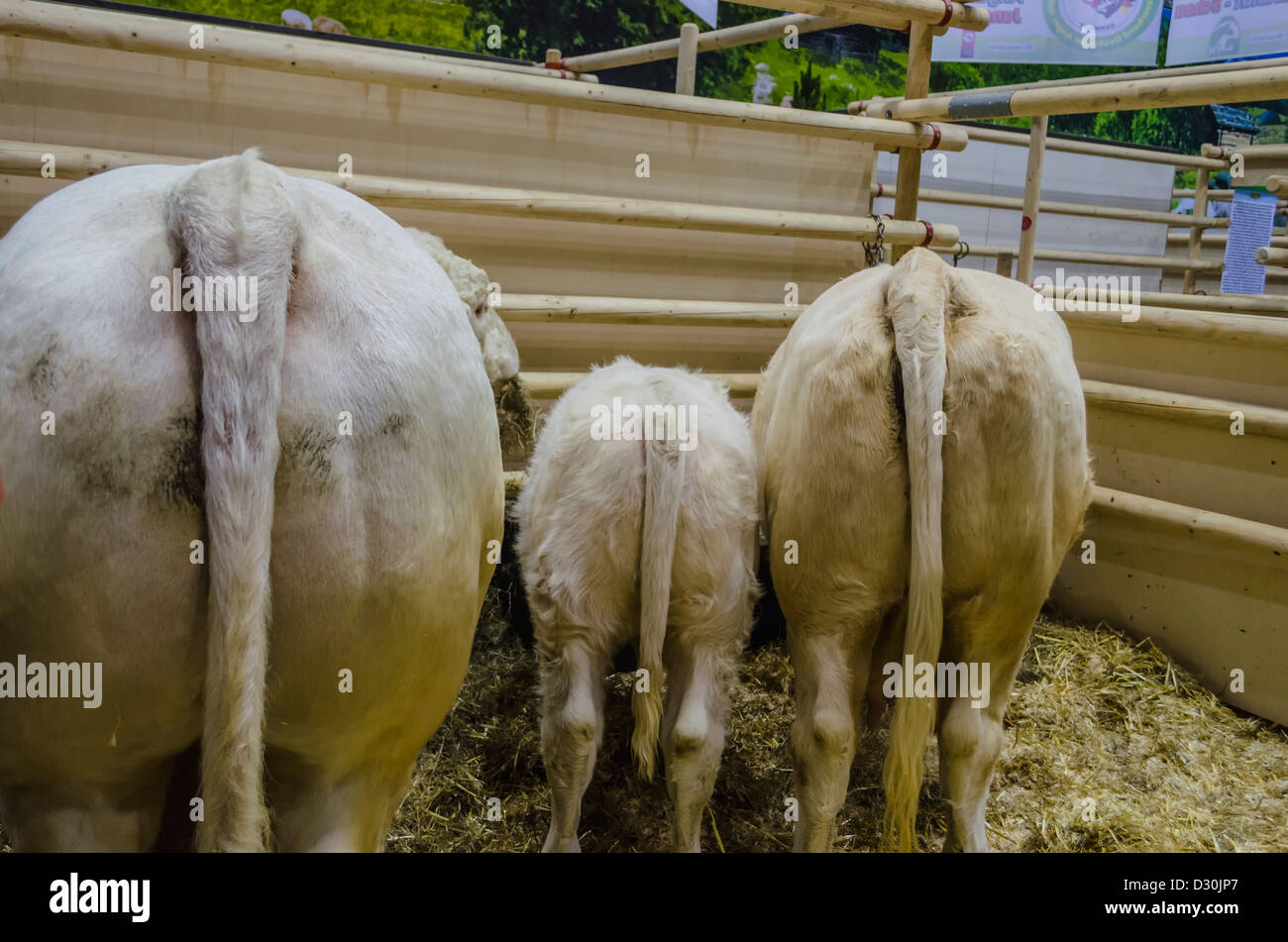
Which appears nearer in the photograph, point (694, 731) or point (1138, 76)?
point (694, 731)

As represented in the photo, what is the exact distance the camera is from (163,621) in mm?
1157

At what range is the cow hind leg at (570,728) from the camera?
7.29ft

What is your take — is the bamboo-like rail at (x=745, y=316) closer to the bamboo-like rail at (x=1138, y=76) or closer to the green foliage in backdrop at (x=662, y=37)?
the bamboo-like rail at (x=1138, y=76)

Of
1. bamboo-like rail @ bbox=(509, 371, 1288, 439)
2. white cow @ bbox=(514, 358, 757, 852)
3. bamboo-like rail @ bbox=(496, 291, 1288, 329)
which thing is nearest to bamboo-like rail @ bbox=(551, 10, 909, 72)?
bamboo-like rail @ bbox=(496, 291, 1288, 329)

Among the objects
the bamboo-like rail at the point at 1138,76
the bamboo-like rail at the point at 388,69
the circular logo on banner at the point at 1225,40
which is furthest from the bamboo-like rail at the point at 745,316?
the circular logo on banner at the point at 1225,40

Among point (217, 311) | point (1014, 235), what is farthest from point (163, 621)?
point (1014, 235)

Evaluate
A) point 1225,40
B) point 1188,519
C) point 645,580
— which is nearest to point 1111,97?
point 1188,519

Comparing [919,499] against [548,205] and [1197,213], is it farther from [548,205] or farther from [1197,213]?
[1197,213]

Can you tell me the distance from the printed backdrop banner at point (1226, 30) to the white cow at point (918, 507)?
7972 millimetres

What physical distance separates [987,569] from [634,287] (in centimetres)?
228

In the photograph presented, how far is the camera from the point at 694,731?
86.7 inches

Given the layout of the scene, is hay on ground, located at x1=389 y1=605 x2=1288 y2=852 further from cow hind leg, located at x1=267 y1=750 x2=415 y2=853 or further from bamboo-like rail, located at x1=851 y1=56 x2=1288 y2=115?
bamboo-like rail, located at x1=851 y1=56 x2=1288 y2=115

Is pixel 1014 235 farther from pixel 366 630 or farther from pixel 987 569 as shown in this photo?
pixel 366 630

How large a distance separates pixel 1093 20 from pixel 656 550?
9514 mm
